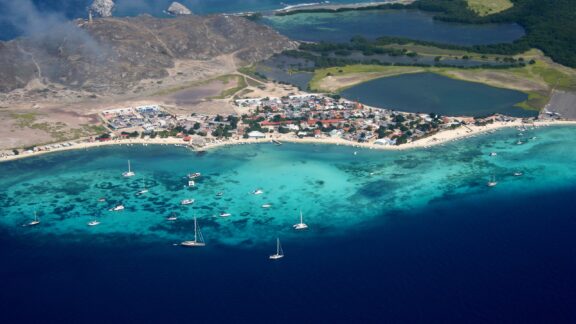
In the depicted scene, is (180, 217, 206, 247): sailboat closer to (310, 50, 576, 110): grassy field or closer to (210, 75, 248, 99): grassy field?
(210, 75, 248, 99): grassy field

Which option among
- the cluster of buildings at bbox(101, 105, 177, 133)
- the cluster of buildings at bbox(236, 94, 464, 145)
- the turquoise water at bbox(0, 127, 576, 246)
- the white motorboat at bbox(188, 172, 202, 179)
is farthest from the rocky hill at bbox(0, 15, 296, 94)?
the white motorboat at bbox(188, 172, 202, 179)

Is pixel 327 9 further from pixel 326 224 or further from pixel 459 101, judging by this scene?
pixel 326 224

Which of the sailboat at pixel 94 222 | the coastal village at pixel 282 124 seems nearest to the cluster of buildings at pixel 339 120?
the coastal village at pixel 282 124

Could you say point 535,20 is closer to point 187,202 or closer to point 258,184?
point 258,184

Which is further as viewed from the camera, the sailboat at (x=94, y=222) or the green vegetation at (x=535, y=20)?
the green vegetation at (x=535, y=20)

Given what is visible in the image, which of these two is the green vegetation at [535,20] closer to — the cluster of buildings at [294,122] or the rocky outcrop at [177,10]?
the cluster of buildings at [294,122]

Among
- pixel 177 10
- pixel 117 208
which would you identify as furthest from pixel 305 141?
pixel 177 10

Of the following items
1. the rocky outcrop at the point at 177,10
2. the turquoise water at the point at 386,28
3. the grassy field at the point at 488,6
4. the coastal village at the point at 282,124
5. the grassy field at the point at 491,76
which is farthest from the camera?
A: the rocky outcrop at the point at 177,10

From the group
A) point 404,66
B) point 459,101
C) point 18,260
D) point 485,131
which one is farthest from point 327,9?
point 18,260
